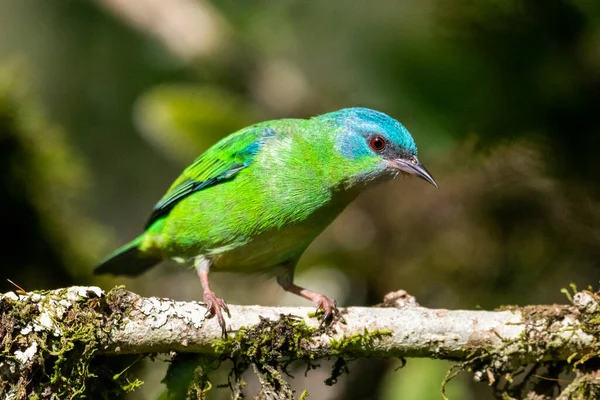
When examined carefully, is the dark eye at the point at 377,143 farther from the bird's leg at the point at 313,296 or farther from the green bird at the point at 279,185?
the bird's leg at the point at 313,296

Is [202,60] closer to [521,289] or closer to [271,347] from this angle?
[521,289]

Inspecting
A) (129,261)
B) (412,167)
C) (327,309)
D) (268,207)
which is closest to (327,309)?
(327,309)

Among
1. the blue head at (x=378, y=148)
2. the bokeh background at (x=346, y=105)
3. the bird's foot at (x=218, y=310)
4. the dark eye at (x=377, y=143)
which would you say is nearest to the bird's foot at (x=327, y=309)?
the bird's foot at (x=218, y=310)

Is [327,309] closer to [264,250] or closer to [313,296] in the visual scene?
[313,296]

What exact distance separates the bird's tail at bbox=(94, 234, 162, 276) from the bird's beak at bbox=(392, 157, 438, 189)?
1740mm

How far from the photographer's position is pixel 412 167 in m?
4.26

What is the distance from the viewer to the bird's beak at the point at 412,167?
4238 millimetres

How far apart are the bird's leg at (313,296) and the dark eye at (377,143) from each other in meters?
0.89

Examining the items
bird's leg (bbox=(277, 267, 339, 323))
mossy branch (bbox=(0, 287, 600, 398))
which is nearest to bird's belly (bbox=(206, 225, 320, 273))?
bird's leg (bbox=(277, 267, 339, 323))

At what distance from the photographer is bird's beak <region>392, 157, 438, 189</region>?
4.24 meters

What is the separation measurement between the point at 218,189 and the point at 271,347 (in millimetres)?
1451

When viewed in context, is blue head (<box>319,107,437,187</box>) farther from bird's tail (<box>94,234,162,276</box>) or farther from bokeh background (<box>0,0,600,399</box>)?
bird's tail (<box>94,234,162,276</box>)

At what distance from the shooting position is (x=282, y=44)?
23.2ft

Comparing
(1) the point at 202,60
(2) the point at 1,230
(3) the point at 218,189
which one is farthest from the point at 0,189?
(1) the point at 202,60
